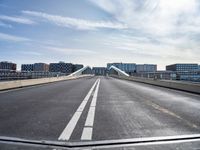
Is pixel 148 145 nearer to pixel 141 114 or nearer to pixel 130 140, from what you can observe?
pixel 130 140

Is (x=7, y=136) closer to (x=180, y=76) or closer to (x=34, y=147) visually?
(x=34, y=147)

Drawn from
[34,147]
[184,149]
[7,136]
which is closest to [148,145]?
[184,149]

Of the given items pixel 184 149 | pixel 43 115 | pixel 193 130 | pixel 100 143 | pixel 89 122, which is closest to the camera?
pixel 184 149

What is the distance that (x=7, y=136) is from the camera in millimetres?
5172

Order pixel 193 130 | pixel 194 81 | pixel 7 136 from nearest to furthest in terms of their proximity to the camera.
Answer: pixel 7 136, pixel 193 130, pixel 194 81

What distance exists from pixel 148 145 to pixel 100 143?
0.92 m

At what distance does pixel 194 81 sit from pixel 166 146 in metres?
15.7

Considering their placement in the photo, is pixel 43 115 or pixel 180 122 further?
pixel 43 115

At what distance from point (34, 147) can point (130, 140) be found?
1885 mm

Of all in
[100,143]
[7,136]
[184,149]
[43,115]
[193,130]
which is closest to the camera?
[184,149]

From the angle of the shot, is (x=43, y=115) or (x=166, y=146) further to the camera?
(x=43, y=115)

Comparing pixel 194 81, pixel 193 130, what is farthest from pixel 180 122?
pixel 194 81

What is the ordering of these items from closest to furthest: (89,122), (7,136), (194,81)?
(7,136) < (89,122) < (194,81)

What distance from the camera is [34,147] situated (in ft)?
14.7
